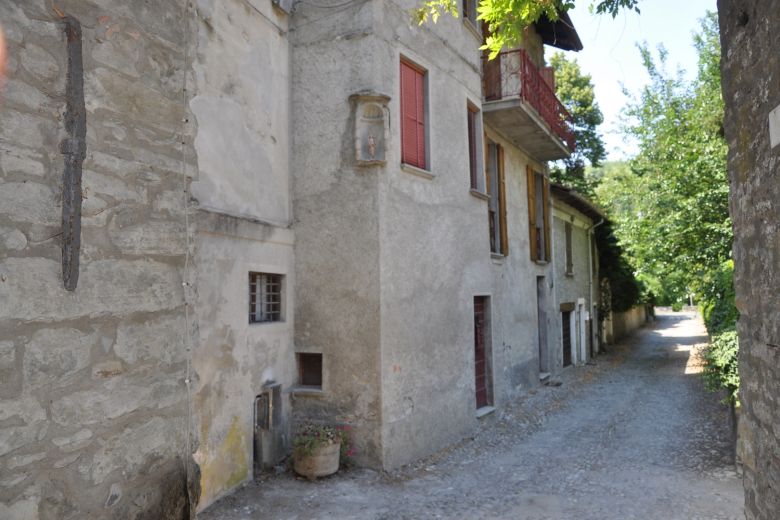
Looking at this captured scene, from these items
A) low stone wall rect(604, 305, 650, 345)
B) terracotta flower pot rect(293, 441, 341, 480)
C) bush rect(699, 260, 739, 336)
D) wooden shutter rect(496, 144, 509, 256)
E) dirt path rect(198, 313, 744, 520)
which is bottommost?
dirt path rect(198, 313, 744, 520)

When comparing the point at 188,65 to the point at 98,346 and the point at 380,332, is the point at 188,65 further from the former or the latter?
the point at 380,332

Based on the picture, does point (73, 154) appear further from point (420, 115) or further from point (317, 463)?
point (420, 115)

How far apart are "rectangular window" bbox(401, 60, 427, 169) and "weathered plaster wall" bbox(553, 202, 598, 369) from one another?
8141mm

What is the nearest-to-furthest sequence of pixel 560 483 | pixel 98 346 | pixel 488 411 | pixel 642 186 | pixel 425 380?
1. pixel 98 346
2. pixel 560 483
3. pixel 425 380
4. pixel 488 411
5. pixel 642 186

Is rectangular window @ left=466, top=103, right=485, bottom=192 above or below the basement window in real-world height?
above

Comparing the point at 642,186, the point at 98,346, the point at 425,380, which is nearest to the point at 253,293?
the point at 425,380

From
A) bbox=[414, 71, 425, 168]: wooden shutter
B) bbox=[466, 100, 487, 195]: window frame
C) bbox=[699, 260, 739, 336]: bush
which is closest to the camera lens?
bbox=[414, 71, 425, 168]: wooden shutter

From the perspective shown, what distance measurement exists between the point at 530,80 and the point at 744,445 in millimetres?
8869

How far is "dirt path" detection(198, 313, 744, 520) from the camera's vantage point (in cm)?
579

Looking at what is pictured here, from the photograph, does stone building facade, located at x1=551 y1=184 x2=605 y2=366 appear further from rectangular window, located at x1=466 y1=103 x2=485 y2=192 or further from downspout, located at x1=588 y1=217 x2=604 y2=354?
rectangular window, located at x1=466 y1=103 x2=485 y2=192

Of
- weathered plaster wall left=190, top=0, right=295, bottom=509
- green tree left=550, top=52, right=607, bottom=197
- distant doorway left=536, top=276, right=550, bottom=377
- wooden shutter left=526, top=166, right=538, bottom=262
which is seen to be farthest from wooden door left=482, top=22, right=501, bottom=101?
green tree left=550, top=52, right=607, bottom=197

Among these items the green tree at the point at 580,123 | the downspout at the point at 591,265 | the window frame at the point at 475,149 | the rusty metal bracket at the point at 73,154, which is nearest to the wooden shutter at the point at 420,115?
the window frame at the point at 475,149

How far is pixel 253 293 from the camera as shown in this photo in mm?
6707

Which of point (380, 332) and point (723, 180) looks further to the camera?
point (723, 180)
